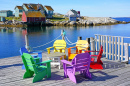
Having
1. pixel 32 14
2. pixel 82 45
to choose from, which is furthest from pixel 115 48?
pixel 32 14

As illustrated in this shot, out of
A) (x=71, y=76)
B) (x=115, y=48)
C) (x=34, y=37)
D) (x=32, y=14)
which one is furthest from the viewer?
(x=32, y=14)

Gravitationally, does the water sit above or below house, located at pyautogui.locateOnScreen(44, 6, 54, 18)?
below

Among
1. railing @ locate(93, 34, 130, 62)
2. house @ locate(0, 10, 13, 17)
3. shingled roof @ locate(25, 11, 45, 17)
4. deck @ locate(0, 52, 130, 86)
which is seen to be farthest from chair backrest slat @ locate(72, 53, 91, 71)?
house @ locate(0, 10, 13, 17)

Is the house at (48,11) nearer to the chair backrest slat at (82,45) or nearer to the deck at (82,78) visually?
the chair backrest slat at (82,45)

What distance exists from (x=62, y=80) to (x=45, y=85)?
660mm

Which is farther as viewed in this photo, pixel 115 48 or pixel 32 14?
pixel 32 14

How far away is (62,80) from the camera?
5.51 m

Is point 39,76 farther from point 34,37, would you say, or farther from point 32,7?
point 32,7

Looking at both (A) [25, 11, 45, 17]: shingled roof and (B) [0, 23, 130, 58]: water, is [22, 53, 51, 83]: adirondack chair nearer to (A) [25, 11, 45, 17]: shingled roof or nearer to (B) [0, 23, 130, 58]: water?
(B) [0, 23, 130, 58]: water

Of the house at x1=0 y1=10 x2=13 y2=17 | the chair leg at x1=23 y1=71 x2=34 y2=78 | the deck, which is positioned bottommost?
the deck

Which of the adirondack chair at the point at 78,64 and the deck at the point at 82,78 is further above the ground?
the adirondack chair at the point at 78,64

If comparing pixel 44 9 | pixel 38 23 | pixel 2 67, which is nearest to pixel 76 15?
pixel 44 9

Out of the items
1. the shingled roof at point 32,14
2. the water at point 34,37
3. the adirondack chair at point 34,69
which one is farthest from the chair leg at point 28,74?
the shingled roof at point 32,14

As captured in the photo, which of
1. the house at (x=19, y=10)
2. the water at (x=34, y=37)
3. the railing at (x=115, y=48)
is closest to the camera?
the railing at (x=115, y=48)
